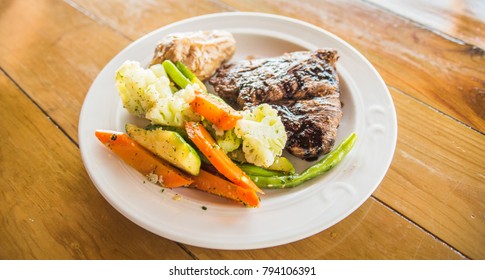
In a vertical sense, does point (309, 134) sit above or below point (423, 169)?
above

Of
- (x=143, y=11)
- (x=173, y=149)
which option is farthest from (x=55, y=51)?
(x=173, y=149)

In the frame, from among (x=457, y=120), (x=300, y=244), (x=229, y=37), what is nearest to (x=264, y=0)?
(x=229, y=37)

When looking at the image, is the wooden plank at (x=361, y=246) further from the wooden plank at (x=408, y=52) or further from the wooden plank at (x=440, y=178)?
the wooden plank at (x=408, y=52)

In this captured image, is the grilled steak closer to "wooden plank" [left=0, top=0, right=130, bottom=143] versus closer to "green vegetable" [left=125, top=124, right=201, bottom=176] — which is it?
"green vegetable" [left=125, top=124, right=201, bottom=176]

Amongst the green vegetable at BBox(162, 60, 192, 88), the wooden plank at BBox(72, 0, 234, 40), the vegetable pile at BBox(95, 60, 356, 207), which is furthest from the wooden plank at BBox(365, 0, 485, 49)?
the green vegetable at BBox(162, 60, 192, 88)

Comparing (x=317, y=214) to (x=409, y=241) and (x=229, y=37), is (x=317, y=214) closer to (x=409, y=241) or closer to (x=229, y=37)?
(x=409, y=241)

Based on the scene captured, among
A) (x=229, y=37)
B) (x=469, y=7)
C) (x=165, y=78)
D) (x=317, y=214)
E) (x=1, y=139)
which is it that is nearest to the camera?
Result: (x=317, y=214)
